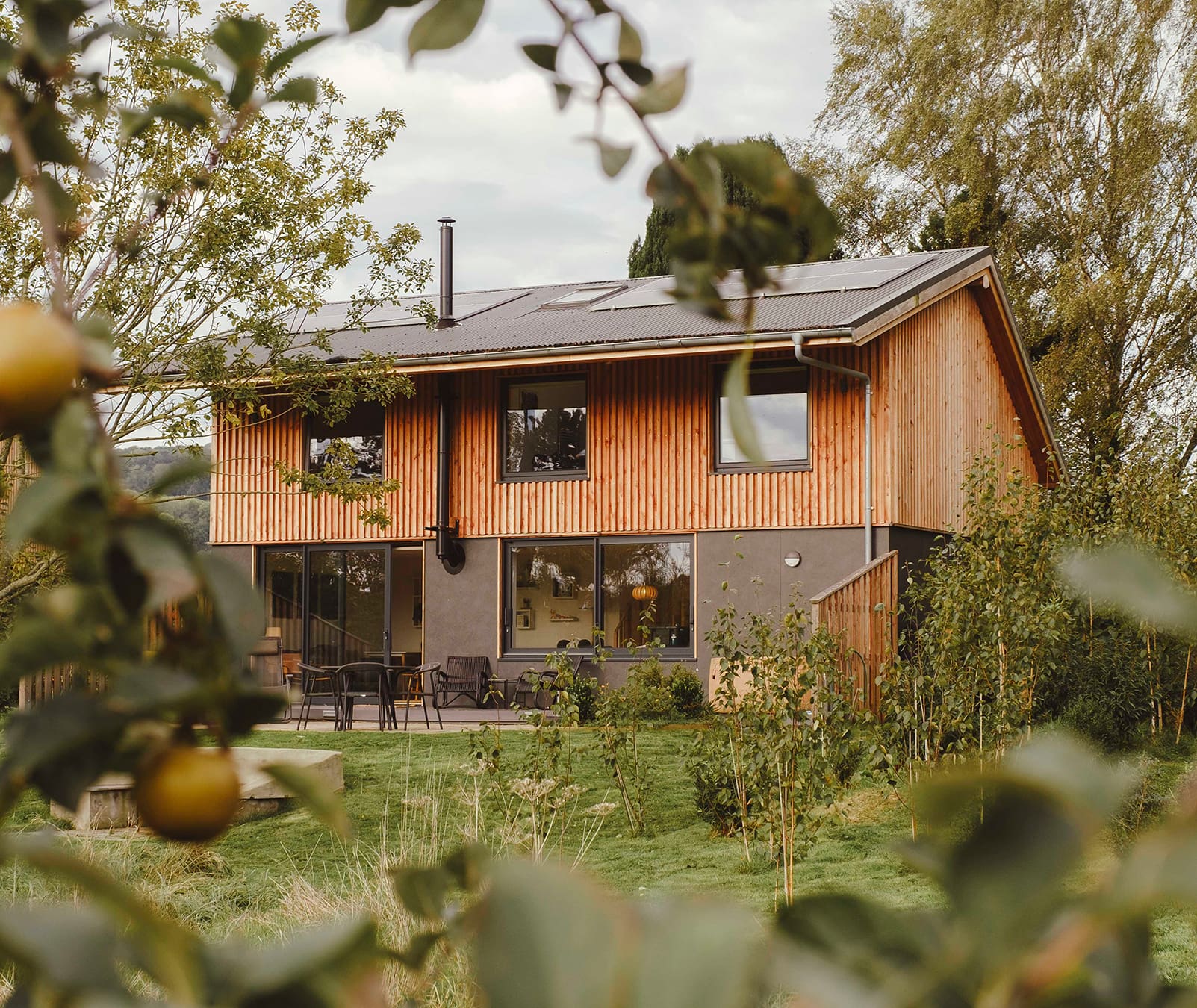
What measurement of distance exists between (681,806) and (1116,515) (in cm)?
465

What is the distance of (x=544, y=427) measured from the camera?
1478 cm

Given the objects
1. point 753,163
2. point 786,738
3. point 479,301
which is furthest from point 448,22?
point 479,301

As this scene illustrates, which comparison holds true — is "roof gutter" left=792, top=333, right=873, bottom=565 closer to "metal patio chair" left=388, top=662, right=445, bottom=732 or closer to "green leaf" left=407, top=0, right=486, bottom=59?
"metal patio chair" left=388, top=662, right=445, bottom=732

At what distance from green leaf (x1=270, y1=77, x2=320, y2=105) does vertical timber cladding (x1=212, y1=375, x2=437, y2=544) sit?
47.2ft

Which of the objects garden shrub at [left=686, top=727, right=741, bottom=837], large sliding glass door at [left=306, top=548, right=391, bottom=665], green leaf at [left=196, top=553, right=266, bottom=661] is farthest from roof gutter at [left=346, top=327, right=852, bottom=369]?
green leaf at [left=196, top=553, right=266, bottom=661]

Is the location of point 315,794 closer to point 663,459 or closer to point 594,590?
point 663,459

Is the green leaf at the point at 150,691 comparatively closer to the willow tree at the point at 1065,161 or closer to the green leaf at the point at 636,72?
the green leaf at the point at 636,72

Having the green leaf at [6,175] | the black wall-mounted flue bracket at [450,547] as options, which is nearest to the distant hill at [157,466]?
the green leaf at [6,175]

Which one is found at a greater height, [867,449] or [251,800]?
[867,449]

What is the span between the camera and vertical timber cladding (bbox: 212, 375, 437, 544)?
15.0 meters

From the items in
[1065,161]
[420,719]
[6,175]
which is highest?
[1065,161]

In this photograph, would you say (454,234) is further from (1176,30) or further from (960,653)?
(1176,30)

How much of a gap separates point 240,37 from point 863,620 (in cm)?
1072

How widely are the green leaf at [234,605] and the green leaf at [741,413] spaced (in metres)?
0.22
